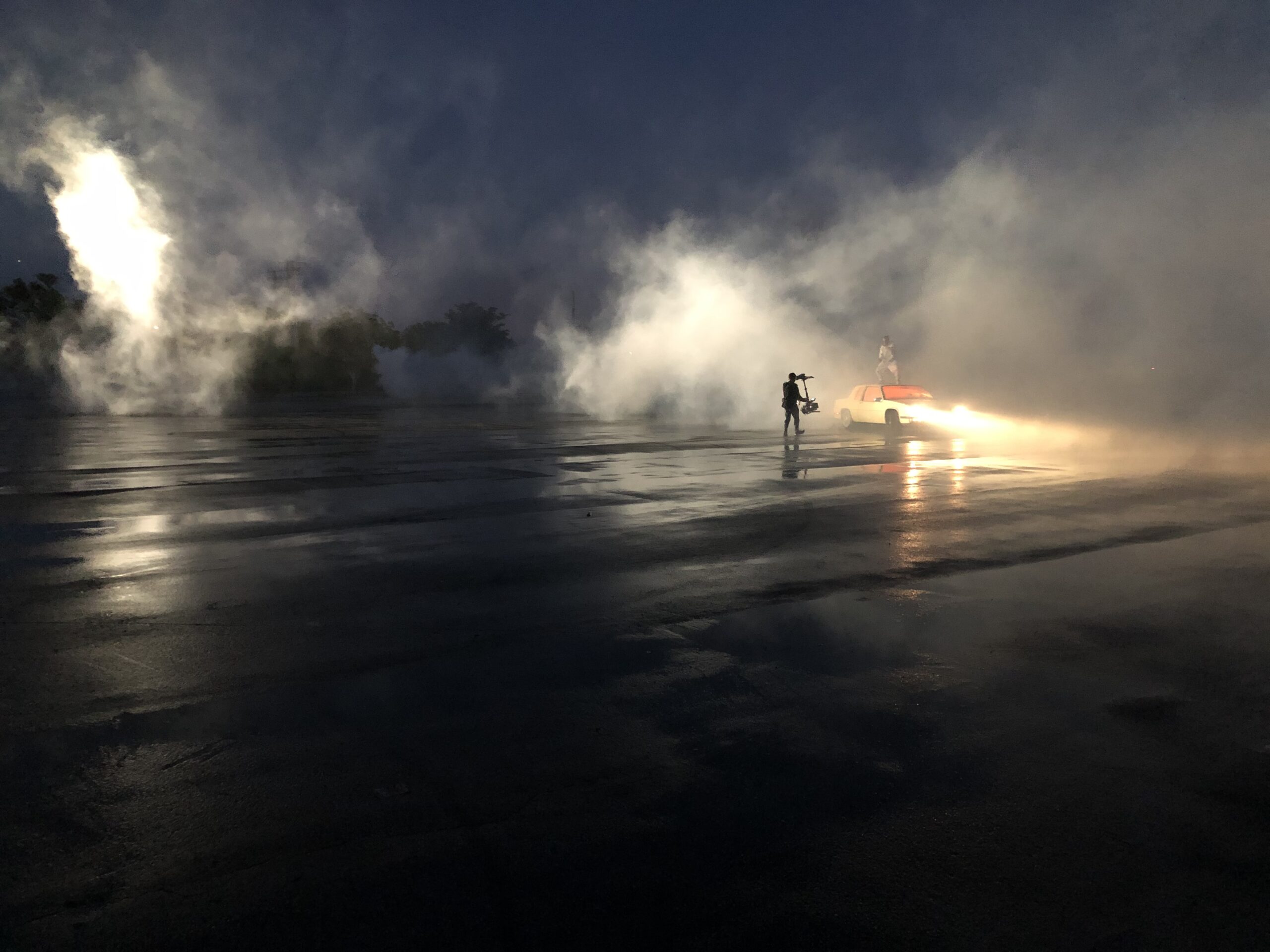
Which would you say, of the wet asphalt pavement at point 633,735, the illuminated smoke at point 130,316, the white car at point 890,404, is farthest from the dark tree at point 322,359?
the wet asphalt pavement at point 633,735

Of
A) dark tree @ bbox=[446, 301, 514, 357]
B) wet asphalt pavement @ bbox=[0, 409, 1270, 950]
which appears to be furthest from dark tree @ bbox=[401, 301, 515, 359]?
wet asphalt pavement @ bbox=[0, 409, 1270, 950]

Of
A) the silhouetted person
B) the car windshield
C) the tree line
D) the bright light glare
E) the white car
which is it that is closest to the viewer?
the silhouetted person

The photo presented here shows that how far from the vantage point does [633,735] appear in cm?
421

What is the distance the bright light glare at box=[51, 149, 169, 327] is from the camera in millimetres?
26703

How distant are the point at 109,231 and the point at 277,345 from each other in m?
20.2

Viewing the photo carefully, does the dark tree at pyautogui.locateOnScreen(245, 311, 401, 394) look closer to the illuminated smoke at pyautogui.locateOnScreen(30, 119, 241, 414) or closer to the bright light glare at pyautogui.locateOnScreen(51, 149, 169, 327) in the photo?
the illuminated smoke at pyautogui.locateOnScreen(30, 119, 241, 414)

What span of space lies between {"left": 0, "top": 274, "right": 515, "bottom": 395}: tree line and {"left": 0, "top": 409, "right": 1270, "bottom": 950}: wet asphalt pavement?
123 feet

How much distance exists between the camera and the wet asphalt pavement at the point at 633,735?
2.91 meters

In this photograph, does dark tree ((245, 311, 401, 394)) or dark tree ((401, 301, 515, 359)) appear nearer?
dark tree ((245, 311, 401, 394))

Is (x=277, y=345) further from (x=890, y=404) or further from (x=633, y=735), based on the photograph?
(x=633, y=735)

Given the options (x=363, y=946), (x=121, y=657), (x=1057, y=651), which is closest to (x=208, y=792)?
(x=363, y=946)

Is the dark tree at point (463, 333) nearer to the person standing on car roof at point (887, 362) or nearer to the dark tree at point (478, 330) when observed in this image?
the dark tree at point (478, 330)

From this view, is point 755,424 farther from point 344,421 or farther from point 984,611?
point 984,611

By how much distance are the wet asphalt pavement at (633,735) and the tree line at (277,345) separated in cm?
3763
